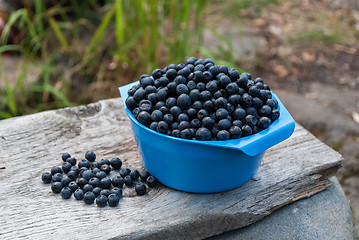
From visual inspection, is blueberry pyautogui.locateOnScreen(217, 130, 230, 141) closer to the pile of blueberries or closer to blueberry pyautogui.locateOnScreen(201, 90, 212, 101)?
blueberry pyautogui.locateOnScreen(201, 90, 212, 101)

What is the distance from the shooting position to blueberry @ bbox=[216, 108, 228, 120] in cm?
108

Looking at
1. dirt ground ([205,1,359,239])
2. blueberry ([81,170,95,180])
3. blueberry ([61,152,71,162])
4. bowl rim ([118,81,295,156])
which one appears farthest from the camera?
dirt ground ([205,1,359,239])

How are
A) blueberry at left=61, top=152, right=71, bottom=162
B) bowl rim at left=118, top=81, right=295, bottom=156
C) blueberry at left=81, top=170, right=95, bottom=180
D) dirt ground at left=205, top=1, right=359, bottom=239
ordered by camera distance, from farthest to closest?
1. dirt ground at left=205, top=1, right=359, bottom=239
2. blueberry at left=61, top=152, right=71, bottom=162
3. blueberry at left=81, top=170, right=95, bottom=180
4. bowl rim at left=118, top=81, right=295, bottom=156

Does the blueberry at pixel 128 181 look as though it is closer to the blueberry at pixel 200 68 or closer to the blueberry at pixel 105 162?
the blueberry at pixel 105 162

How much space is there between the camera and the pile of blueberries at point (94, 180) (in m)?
1.20

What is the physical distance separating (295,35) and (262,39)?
0.29 metres

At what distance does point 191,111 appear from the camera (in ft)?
3.61

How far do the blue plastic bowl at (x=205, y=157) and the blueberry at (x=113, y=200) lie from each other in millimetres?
144

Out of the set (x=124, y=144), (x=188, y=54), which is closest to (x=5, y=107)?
(x=188, y=54)

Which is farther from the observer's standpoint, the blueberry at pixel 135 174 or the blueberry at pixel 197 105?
the blueberry at pixel 135 174

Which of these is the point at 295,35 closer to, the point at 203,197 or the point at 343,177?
the point at 343,177

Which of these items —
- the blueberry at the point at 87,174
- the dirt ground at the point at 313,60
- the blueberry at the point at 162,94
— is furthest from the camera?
the dirt ground at the point at 313,60

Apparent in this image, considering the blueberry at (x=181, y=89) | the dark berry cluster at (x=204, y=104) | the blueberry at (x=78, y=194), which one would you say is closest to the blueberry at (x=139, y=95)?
the dark berry cluster at (x=204, y=104)

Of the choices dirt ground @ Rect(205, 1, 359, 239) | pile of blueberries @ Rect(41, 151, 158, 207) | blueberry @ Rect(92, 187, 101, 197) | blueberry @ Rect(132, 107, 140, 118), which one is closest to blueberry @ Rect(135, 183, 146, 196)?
pile of blueberries @ Rect(41, 151, 158, 207)
